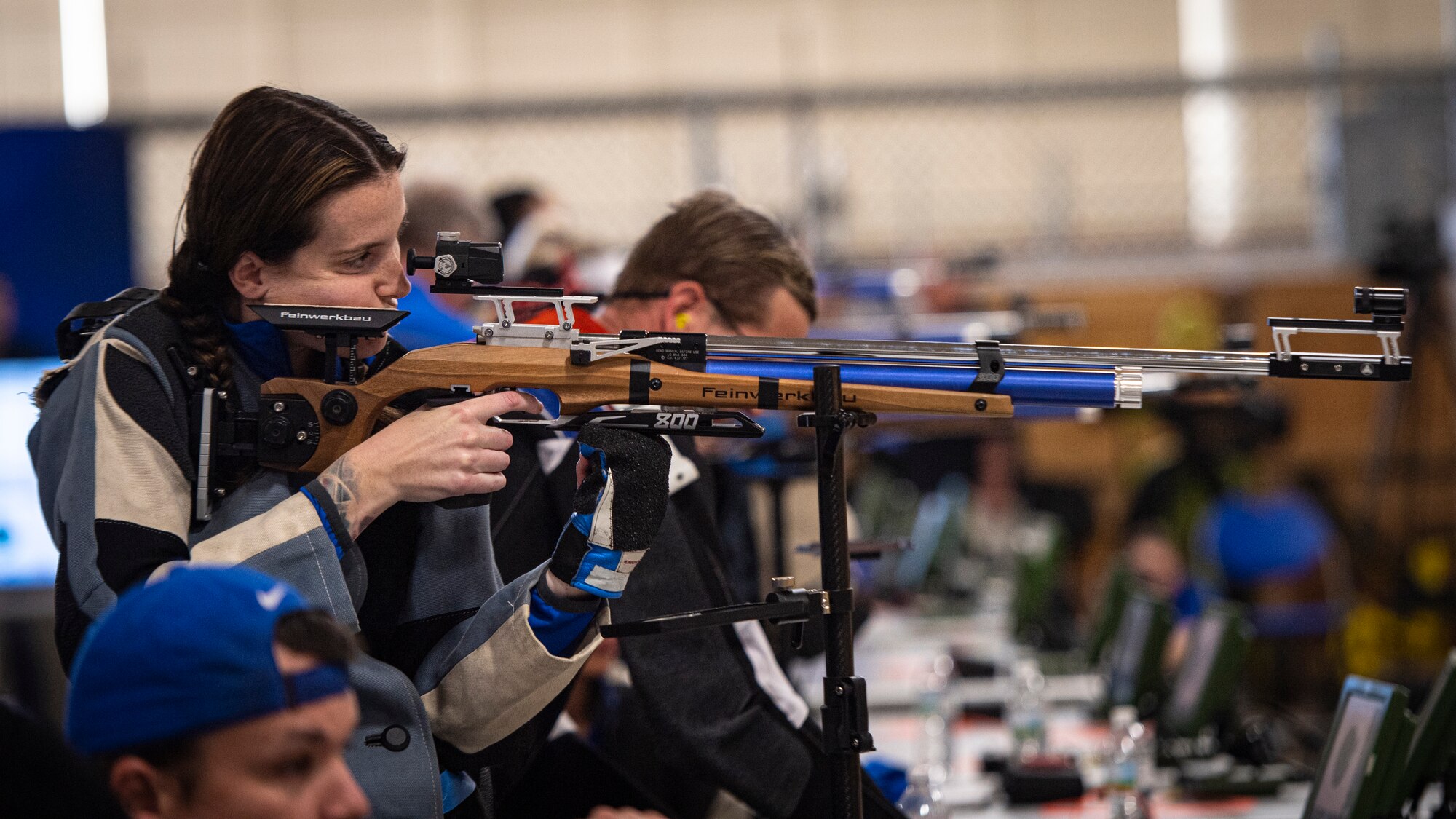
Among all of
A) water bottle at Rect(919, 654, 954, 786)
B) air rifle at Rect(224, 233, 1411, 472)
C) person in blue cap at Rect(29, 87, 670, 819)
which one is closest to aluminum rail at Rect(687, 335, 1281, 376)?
air rifle at Rect(224, 233, 1411, 472)

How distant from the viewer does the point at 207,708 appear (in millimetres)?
1018

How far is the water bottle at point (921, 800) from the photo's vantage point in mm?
2055

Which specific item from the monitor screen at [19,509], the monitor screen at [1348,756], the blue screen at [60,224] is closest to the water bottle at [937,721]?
the monitor screen at [1348,756]

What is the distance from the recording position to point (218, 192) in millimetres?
1451

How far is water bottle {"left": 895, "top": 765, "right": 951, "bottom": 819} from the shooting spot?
2.05 meters

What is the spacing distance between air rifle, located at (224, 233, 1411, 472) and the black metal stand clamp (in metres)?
0.05

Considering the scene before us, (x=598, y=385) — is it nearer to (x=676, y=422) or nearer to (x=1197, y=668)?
(x=676, y=422)

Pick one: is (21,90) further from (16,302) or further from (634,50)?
(16,302)

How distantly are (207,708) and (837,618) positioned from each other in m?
0.71

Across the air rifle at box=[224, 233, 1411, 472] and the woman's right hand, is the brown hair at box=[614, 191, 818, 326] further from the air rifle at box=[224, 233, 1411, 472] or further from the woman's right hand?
the woman's right hand

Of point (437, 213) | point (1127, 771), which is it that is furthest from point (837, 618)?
point (437, 213)

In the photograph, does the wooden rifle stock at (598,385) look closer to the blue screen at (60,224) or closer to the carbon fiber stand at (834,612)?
the carbon fiber stand at (834,612)

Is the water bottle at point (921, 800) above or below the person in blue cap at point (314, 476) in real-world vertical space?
below

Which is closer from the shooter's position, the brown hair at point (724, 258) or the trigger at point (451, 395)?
the trigger at point (451, 395)
